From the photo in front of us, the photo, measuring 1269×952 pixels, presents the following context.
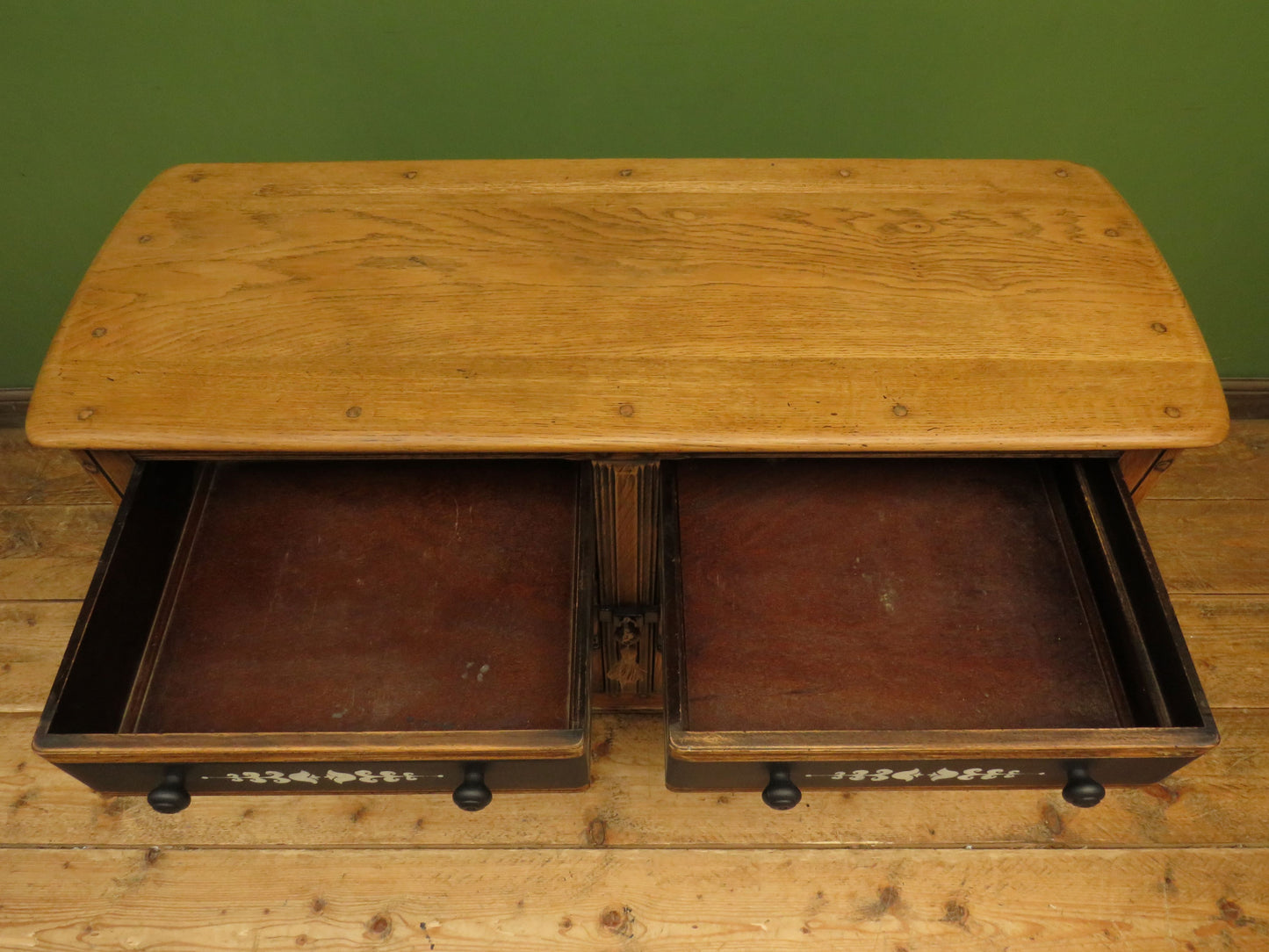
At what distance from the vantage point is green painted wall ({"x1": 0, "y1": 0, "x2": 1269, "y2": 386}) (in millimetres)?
1235

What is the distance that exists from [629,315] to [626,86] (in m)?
0.55

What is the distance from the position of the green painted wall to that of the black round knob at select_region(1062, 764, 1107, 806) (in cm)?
95

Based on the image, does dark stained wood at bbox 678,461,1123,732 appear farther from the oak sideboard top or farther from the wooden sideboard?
the oak sideboard top

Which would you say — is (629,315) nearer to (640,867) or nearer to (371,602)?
(371,602)

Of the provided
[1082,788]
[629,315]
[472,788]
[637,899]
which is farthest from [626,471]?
[637,899]

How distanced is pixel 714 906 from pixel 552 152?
3.78 feet

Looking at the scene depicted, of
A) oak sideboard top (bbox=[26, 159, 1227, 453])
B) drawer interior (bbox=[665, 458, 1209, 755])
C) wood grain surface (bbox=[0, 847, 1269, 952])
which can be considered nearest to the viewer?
oak sideboard top (bbox=[26, 159, 1227, 453])

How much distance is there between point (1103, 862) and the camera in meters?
1.25

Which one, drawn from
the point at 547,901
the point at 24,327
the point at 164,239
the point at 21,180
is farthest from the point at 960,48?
the point at 24,327

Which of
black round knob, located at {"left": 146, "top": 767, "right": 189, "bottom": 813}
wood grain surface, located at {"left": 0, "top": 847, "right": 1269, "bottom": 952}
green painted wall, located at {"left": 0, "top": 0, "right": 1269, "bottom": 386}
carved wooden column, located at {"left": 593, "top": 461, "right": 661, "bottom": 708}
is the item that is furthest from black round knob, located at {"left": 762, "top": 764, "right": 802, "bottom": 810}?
green painted wall, located at {"left": 0, "top": 0, "right": 1269, "bottom": 386}

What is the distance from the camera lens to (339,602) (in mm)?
1056

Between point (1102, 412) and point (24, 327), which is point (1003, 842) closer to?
point (1102, 412)

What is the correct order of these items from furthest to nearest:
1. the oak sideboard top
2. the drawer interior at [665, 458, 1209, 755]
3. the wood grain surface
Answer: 1. the wood grain surface
2. the drawer interior at [665, 458, 1209, 755]
3. the oak sideboard top

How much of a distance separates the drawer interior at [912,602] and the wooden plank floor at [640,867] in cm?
40
